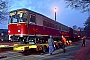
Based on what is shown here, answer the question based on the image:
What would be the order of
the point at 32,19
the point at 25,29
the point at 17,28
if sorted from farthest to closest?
the point at 32,19
the point at 17,28
the point at 25,29

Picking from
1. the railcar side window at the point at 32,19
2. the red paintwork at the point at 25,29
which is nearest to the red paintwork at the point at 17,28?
the red paintwork at the point at 25,29

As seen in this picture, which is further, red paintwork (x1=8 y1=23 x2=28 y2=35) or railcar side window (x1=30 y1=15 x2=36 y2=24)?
railcar side window (x1=30 y1=15 x2=36 y2=24)

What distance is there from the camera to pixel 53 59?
Answer: 16.1 m

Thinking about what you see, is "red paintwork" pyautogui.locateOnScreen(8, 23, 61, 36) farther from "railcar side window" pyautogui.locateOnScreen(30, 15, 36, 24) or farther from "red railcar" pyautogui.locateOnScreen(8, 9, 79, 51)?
"railcar side window" pyautogui.locateOnScreen(30, 15, 36, 24)

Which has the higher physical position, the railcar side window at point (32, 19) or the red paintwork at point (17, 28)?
the railcar side window at point (32, 19)

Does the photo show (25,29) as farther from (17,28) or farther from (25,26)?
(17,28)

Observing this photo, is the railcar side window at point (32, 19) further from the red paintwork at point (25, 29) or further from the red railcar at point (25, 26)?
the red paintwork at point (25, 29)

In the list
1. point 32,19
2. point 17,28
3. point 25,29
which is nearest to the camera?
point 25,29

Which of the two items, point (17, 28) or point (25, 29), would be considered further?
point (17, 28)

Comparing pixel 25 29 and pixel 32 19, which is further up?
pixel 32 19

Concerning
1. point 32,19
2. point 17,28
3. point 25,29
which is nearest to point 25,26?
point 25,29

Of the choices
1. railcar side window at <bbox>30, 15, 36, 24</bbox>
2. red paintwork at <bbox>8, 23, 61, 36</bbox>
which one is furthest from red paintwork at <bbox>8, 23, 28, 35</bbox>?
railcar side window at <bbox>30, 15, 36, 24</bbox>

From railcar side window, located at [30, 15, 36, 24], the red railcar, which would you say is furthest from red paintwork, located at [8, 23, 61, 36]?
railcar side window, located at [30, 15, 36, 24]

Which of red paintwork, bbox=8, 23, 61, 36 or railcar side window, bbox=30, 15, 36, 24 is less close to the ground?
railcar side window, bbox=30, 15, 36, 24
